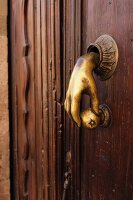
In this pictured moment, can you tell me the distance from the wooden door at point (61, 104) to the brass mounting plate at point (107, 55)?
0.01 metres

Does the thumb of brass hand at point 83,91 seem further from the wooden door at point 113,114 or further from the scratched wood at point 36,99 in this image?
the scratched wood at point 36,99

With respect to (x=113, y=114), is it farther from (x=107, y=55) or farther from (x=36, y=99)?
(x=36, y=99)

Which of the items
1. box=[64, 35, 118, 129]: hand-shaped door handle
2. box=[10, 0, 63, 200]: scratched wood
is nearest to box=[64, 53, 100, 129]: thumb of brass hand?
box=[64, 35, 118, 129]: hand-shaped door handle

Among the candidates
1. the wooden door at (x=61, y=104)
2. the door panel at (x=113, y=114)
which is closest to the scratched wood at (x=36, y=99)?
the wooden door at (x=61, y=104)

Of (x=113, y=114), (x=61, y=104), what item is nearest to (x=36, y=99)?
(x=61, y=104)

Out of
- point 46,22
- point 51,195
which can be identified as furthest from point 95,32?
point 51,195

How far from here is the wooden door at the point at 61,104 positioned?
0.47 meters

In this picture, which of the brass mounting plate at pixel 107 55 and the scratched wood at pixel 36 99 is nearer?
the brass mounting plate at pixel 107 55

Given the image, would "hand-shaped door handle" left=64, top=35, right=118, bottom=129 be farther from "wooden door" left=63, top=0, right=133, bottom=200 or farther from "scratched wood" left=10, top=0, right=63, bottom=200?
"scratched wood" left=10, top=0, right=63, bottom=200

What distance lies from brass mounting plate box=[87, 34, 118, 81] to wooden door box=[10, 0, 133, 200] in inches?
0.4

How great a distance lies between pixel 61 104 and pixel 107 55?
8.3 inches

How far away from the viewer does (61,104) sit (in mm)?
655

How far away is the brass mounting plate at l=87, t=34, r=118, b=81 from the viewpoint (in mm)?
478

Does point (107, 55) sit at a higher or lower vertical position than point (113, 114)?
higher
